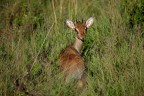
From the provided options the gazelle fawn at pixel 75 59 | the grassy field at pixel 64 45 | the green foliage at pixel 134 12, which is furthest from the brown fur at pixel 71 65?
the green foliage at pixel 134 12

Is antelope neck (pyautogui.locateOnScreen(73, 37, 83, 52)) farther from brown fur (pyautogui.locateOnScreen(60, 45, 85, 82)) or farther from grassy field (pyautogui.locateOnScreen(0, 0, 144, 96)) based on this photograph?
brown fur (pyautogui.locateOnScreen(60, 45, 85, 82))

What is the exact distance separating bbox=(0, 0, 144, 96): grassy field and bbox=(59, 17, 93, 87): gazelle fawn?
119mm

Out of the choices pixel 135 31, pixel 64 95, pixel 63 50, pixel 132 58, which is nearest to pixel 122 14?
pixel 135 31

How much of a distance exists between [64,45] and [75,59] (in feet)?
2.77

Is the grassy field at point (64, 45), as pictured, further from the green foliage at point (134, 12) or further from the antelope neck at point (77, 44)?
the antelope neck at point (77, 44)

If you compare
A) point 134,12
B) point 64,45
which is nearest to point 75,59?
point 64,45

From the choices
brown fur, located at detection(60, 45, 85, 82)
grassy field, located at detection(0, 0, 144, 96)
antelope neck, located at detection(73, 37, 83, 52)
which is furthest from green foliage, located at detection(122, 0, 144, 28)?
brown fur, located at detection(60, 45, 85, 82)

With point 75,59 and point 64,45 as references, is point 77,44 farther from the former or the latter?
point 75,59

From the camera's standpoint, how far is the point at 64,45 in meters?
7.57

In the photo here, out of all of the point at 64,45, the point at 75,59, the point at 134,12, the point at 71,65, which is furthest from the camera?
the point at 134,12

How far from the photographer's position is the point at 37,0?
9.37 metres

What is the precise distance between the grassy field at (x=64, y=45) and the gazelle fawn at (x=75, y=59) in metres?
0.12

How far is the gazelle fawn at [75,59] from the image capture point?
21.2ft

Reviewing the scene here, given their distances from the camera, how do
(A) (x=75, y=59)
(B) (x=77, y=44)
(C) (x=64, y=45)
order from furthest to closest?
(C) (x=64, y=45) < (B) (x=77, y=44) < (A) (x=75, y=59)
